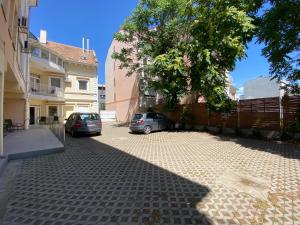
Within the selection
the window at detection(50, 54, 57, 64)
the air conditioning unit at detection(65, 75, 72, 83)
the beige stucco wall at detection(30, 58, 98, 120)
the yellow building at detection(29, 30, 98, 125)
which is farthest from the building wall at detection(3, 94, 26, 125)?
the air conditioning unit at detection(65, 75, 72, 83)

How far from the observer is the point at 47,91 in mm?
23766

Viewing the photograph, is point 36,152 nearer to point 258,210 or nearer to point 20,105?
point 258,210

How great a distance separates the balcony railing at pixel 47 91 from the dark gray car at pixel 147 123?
457 inches

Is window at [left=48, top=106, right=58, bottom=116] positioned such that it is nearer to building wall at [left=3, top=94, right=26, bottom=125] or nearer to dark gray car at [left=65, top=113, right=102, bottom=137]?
building wall at [left=3, top=94, right=26, bottom=125]

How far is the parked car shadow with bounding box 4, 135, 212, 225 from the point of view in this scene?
3.52 meters

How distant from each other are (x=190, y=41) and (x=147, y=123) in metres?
6.32

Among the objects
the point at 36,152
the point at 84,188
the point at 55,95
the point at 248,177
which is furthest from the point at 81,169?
the point at 55,95

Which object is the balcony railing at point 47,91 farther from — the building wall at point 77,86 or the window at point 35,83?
the building wall at point 77,86

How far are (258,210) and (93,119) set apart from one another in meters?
12.1

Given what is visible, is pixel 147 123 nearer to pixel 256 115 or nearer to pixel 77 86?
pixel 256 115

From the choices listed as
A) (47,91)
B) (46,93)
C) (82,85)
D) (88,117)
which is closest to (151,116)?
(88,117)

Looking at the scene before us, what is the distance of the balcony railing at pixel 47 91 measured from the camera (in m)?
22.1

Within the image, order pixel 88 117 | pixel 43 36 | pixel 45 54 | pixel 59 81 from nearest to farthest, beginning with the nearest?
pixel 88 117
pixel 45 54
pixel 59 81
pixel 43 36

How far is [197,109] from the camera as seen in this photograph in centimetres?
1772
